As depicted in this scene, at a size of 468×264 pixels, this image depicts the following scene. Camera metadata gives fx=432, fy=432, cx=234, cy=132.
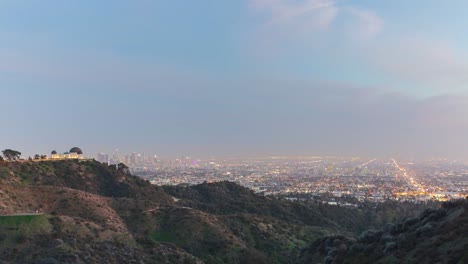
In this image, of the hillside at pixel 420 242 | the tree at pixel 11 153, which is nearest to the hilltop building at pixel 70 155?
the tree at pixel 11 153

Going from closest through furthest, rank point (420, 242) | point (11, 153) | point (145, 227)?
point (420, 242), point (145, 227), point (11, 153)

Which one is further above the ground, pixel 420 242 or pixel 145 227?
pixel 420 242

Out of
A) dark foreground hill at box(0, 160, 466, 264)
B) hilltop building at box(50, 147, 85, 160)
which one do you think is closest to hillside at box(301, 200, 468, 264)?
dark foreground hill at box(0, 160, 466, 264)

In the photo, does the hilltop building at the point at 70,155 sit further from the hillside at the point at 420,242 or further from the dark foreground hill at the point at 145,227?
the hillside at the point at 420,242

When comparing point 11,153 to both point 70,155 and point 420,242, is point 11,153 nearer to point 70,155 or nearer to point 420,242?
point 70,155

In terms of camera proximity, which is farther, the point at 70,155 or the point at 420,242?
the point at 70,155

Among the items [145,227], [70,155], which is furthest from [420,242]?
[70,155]

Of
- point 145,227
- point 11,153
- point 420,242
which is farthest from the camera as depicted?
point 11,153

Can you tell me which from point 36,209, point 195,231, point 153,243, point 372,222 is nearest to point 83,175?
point 36,209

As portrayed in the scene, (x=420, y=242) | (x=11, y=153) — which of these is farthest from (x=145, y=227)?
(x=11, y=153)
